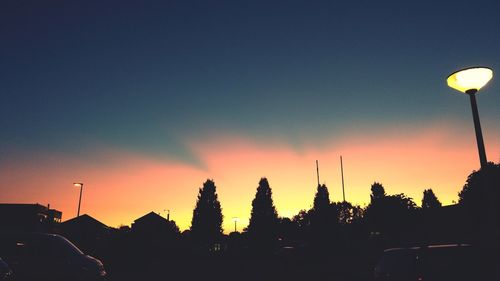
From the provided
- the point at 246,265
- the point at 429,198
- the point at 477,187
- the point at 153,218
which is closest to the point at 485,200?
the point at 246,265

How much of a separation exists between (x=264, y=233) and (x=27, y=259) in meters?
67.9

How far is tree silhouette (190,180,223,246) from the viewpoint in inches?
3009

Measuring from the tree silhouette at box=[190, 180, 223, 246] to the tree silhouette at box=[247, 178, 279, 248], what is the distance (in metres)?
7.74

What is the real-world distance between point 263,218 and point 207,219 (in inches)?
494

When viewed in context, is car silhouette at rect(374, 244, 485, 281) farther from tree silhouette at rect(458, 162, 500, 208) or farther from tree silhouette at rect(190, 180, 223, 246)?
tree silhouette at rect(190, 180, 223, 246)

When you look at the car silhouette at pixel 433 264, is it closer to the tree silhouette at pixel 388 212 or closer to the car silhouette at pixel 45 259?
the car silhouette at pixel 45 259

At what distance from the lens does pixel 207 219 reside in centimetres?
7725

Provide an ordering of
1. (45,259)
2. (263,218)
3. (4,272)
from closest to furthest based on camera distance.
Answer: (4,272) → (45,259) → (263,218)

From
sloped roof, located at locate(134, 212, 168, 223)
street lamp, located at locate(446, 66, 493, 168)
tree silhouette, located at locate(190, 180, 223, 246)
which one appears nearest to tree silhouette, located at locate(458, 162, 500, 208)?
street lamp, located at locate(446, 66, 493, 168)

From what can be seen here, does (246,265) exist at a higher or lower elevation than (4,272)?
lower

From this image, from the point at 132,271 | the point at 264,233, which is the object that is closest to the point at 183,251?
the point at 132,271

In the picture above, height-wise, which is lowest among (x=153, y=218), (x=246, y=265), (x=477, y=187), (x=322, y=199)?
(x=246, y=265)

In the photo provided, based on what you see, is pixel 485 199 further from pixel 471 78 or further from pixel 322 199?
pixel 322 199

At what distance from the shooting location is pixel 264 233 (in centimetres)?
7406
